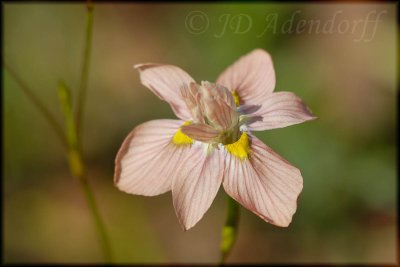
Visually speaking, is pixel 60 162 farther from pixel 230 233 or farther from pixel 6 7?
pixel 230 233

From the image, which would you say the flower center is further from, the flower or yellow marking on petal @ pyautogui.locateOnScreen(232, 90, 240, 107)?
yellow marking on petal @ pyautogui.locateOnScreen(232, 90, 240, 107)

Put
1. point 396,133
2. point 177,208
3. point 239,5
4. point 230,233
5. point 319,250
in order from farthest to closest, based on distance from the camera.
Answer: point 239,5
point 396,133
point 319,250
point 230,233
point 177,208

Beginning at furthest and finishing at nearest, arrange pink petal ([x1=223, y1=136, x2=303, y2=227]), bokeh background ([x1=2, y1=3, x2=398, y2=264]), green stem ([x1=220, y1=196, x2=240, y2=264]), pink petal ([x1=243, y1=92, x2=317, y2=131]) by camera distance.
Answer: bokeh background ([x1=2, y1=3, x2=398, y2=264]), green stem ([x1=220, y1=196, x2=240, y2=264]), pink petal ([x1=243, y1=92, x2=317, y2=131]), pink petal ([x1=223, y1=136, x2=303, y2=227])

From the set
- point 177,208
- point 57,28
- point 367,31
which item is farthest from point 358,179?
point 57,28

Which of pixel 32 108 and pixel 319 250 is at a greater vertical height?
pixel 32 108

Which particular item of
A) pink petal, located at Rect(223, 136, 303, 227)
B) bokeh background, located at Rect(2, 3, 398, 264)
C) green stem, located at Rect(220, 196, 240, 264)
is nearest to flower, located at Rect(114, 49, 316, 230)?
pink petal, located at Rect(223, 136, 303, 227)

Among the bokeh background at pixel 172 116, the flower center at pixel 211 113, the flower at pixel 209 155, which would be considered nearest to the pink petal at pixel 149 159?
the flower at pixel 209 155

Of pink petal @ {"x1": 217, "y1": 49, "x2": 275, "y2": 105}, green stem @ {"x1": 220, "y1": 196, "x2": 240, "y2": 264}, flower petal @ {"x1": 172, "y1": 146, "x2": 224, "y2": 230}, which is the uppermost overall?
pink petal @ {"x1": 217, "y1": 49, "x2": 275, "y2": 105}
